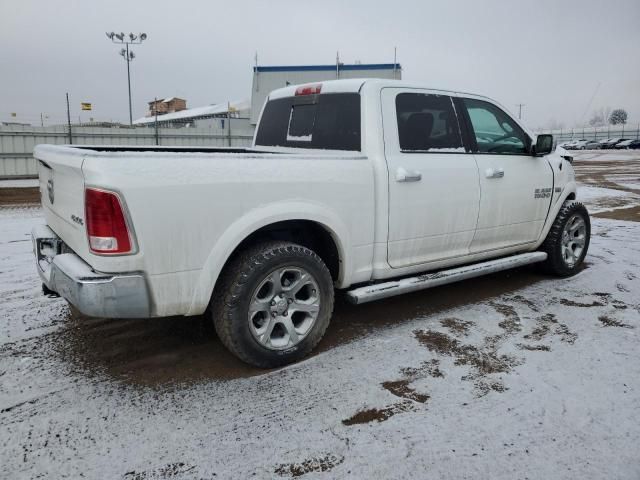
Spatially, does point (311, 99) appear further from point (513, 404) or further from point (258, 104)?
point (258, 104)

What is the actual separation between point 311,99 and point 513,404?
2744mm

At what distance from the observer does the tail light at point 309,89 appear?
13.6 feet

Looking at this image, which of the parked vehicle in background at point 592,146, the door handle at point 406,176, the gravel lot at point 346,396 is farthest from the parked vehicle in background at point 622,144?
the door handle at point 406,176

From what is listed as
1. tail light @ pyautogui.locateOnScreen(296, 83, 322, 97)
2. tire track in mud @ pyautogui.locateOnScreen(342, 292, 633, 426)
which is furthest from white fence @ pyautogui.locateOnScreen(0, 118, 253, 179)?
tire track in mud @ pyautogui.locateOnScreen(342, 292, 633, 426)

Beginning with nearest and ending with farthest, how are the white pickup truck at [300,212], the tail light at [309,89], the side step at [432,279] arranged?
1. the white pickup truck at [300,212]
2. the side step at [432,279]
3. the tail light at [309,89]

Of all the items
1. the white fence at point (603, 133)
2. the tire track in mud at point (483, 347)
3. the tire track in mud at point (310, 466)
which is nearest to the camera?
the tire track in mud at point (310, 466)

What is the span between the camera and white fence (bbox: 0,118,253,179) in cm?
1574

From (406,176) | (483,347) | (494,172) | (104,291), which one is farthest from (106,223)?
(494,172)

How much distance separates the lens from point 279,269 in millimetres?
3100

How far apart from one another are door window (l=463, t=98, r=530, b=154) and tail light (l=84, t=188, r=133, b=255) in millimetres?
2935

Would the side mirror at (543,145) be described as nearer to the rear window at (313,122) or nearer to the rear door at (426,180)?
the rear door at (426,180)

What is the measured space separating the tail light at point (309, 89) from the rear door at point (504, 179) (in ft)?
3.79

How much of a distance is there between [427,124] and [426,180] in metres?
0.48

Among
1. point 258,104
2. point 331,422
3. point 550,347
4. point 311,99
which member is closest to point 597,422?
point 550,347
